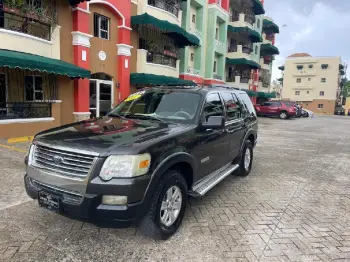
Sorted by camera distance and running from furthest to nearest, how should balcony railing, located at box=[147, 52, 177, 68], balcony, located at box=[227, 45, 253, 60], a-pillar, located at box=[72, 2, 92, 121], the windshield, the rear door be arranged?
1. balcony, located at box=[227, 45, 253, 60]
2. balcony railing, located at box=[147, 52, 177, 68]
3. a-pillar, located at box=[72, 2, 92, 121]
4. the rear door
5. the windshield

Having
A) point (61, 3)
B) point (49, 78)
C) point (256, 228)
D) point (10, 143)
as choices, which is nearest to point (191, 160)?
point (256, 228)

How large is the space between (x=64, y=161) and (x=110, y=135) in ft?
1.84

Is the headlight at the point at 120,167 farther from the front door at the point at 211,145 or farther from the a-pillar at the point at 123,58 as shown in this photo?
the a-pillar at the point at 123,58

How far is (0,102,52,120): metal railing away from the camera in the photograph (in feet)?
29.9

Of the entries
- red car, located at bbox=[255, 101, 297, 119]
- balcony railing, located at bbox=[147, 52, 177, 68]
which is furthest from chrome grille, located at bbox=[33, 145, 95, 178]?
red car, located at bbox=[255, 101, 297, 119]

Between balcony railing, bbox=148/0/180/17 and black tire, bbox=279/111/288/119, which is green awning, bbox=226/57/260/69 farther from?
balcony railing, bbox=148/0/180/17

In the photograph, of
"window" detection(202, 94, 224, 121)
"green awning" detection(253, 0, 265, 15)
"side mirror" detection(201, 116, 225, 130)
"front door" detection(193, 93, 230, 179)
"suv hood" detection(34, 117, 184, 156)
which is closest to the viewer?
"suv hood" detection(34, 117, 184, 156)

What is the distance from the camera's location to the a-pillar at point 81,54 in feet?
35.8

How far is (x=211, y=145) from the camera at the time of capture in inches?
160

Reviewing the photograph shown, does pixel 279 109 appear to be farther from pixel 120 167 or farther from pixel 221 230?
pixel 120 167

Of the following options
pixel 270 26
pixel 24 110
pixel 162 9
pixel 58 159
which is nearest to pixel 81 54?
pixel 24 110

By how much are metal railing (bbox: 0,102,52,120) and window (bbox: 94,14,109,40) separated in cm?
438

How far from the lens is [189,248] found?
3.07m

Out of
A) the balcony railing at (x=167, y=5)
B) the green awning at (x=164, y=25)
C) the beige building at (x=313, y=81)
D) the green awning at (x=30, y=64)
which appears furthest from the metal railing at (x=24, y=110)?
the beige building at (x=313, y=81)
